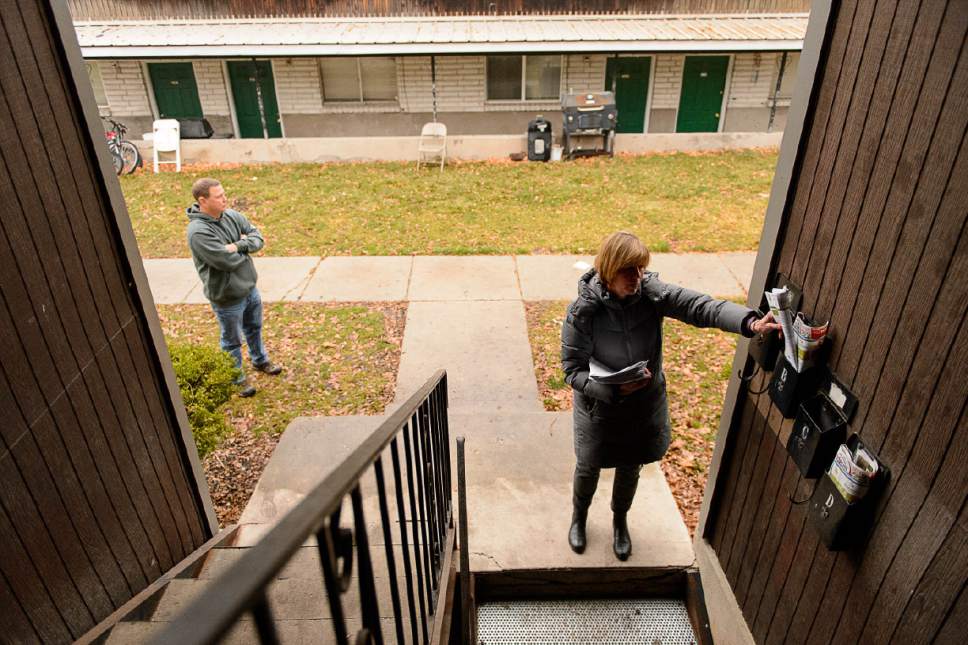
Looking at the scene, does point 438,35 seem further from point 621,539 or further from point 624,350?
point 621,539

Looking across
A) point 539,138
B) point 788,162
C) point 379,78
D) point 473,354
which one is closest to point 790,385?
point 788,162

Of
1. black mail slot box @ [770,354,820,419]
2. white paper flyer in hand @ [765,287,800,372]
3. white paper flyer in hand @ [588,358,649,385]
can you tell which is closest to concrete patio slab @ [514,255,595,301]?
white paper flyer in hand @ [588,358,649,385]

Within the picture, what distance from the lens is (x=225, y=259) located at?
4414mm

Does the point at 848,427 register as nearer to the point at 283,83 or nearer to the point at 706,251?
the point at 706,251

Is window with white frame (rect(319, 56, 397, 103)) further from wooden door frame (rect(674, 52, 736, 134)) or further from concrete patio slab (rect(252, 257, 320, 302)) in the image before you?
concrete patio slab (rect(252, 257, 320, 302))

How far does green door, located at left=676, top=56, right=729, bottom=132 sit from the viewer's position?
15.5 meters

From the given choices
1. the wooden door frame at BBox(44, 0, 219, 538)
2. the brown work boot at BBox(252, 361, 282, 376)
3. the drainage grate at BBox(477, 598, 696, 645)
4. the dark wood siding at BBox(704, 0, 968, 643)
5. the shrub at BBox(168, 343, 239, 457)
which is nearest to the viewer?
the dark wood siding at BBox(704, 0, 968, 643)

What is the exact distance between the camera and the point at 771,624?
2.52 metres

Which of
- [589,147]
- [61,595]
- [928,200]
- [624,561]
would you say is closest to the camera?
[928,200]

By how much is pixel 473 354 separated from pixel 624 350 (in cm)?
304

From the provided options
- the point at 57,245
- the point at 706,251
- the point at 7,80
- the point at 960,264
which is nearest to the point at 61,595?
the point at 57,245

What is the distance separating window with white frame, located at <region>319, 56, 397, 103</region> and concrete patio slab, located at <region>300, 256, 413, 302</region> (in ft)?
30.4

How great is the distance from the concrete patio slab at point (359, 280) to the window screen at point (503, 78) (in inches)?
368

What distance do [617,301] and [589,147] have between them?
11.8 m
